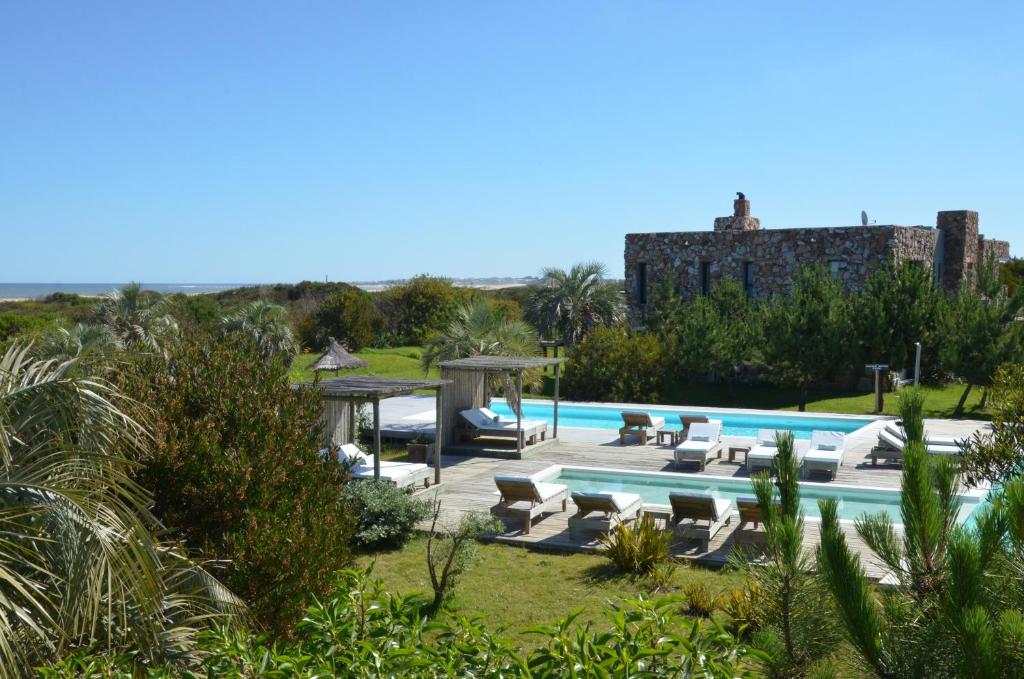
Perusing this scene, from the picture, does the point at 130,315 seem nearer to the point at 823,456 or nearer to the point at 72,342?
the point at 72,342

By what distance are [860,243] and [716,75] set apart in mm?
11102

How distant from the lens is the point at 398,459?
15742 mm

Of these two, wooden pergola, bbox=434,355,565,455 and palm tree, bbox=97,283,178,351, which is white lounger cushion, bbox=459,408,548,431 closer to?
wooden pergola, bbox=434,355,565,455

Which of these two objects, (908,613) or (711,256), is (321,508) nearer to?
(908,613)

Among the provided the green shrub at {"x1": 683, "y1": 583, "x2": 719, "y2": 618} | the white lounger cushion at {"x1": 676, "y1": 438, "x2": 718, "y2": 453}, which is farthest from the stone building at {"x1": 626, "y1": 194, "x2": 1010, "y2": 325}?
the green shrub at {"x1": 683, "y1": 583, "x2": 719, "y2": 618}

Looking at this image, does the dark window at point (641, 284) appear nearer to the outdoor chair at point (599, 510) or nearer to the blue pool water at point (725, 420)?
the blue pool water at point (725, 420)

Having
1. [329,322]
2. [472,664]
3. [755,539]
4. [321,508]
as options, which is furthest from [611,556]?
[329,322]

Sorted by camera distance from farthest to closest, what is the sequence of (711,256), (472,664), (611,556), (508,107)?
(711,256), (508,107), (611,556), (472,664)

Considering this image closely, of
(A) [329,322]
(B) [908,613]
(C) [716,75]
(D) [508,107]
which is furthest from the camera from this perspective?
(A) [329,322]

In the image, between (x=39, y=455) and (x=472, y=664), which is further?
(x=39, y=455)

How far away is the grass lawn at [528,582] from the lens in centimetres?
836

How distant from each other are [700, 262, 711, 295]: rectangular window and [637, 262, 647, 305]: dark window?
2.12 metres

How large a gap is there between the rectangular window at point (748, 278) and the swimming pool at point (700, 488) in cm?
1642

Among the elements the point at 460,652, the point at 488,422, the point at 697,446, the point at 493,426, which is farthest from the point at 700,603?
the point at 488,422
